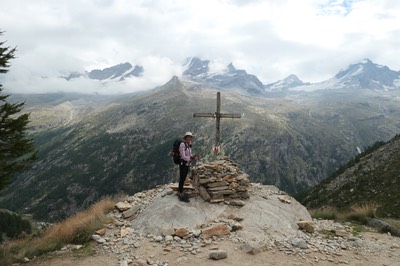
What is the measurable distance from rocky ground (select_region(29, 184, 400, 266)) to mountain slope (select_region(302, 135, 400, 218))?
3437cm

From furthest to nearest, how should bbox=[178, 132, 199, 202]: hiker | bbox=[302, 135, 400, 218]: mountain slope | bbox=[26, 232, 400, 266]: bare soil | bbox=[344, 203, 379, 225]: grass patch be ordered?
bbox=[302, 135, 400, 218]: mountain slope
bbox=[344, 203, 379, 225]: grass patch
bbox=[178, 132, 199, 202]: hiker
bbox=[26, 232, 400, 266]: bare soil

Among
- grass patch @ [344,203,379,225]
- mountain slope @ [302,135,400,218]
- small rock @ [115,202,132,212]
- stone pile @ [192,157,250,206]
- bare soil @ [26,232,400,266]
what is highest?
stone pile @ [192,157,250,206]

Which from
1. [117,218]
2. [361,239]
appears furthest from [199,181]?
[361,239]

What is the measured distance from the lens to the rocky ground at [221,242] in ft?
49.8

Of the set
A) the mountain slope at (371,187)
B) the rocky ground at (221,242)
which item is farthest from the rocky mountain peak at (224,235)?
the mountain slope at (371,187)

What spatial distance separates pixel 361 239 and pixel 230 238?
23.8 ft

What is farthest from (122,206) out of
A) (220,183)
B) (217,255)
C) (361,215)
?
(361,215)

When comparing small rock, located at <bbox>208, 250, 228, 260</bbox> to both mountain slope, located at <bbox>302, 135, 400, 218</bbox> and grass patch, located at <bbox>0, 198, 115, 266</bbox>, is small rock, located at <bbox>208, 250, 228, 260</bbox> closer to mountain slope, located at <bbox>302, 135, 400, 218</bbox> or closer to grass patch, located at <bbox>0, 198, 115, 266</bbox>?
grass patch, located at <bbox>0, 198, 115, 266</bbox>

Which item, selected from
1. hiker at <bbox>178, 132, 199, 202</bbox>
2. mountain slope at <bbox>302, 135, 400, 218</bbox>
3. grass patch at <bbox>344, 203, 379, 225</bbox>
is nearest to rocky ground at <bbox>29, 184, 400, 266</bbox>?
hiker at <bbox>178, 132, 199, 202</bbox>

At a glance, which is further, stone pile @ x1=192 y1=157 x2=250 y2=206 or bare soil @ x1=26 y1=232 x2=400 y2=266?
stone pile @ x1=192 y1=157 x2=250 y2=206

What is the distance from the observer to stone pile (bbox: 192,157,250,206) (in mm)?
21291

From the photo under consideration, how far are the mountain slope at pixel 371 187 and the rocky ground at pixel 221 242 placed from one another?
34374mm

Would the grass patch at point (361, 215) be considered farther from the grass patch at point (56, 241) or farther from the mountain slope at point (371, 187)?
the mountain slope at point (371, 187)

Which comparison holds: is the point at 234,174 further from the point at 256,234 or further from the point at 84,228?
the point at 84,228
